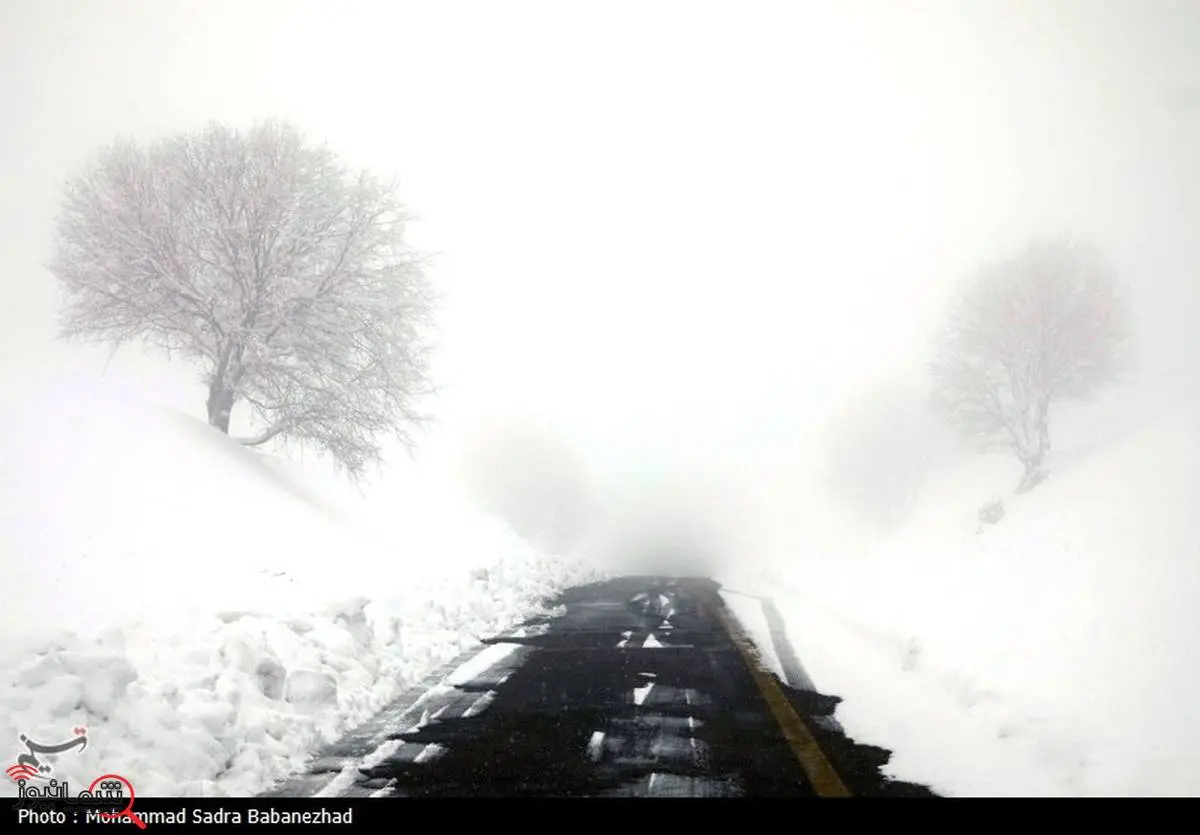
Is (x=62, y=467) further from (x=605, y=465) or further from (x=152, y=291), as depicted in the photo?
(x=605, y=465)

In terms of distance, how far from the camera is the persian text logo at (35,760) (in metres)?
4.16

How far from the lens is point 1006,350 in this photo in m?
30.1

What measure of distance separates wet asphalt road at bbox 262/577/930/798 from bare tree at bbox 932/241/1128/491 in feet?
86.8

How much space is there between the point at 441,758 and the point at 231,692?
1.98 m

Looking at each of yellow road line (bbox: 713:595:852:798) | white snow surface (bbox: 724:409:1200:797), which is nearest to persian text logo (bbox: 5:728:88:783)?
yellow road line (bbox: 713:595:852:798)

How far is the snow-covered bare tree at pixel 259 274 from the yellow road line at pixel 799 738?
12.6 metres

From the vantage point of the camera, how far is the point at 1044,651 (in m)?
7.89

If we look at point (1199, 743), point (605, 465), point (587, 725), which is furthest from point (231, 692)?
point (605, 465)

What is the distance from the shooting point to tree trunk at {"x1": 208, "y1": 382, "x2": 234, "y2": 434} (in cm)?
1798

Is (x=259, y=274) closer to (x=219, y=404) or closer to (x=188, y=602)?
(x=219, y=404)

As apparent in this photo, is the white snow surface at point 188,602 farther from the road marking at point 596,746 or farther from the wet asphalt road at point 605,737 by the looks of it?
the road marking at point 596,746

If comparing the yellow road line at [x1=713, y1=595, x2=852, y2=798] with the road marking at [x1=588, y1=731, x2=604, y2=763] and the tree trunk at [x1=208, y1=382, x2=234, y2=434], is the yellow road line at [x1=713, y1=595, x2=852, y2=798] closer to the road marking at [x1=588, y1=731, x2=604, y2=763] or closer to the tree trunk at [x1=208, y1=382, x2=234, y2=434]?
the road marking at [x1=588, y1=731, x2=604, y2=763]

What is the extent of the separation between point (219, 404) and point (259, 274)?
372 cm
